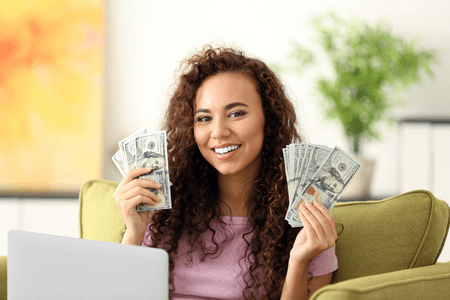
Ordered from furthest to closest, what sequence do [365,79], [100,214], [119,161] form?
[365,79] → [100,214] → [119,161]

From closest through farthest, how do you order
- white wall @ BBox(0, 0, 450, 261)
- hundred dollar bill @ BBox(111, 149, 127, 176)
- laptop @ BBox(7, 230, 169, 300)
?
laptop @ BBox(7, 230, 169, 300)
hundred dollar bill @ BBox(111, 149, 127, 176)
white wall @ BBox(0, 0, 450, 261)

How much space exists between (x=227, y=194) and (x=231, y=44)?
1856mm

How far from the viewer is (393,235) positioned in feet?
4.76

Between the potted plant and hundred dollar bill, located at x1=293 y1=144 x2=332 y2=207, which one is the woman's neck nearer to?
hundred dollar bill, located at x1=293 y1=144 x2=332 y2=207

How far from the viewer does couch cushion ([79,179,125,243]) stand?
173 centimetres

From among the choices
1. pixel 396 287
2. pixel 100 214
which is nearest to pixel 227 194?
pixel 100 214

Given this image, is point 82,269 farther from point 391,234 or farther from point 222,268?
point 391,234

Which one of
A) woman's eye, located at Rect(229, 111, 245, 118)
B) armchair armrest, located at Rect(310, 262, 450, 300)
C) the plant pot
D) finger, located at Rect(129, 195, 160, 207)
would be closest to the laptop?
armchair armrest, located at Rect(310, 262, 450, 300)

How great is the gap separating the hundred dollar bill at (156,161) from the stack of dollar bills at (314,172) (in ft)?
1.39

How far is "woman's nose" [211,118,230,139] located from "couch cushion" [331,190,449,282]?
552 millimetres

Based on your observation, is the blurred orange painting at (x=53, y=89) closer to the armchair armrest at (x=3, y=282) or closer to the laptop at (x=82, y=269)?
the armchair armrest at (x=3, y=282)

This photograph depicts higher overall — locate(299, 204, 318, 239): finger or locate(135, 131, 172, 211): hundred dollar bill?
locate(135, 131, 172, 211): hundred dollar bill

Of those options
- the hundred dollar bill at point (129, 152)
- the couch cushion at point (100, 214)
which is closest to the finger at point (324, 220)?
the hundred dollar bill at point (129, 152)

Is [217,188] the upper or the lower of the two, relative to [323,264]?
upper
